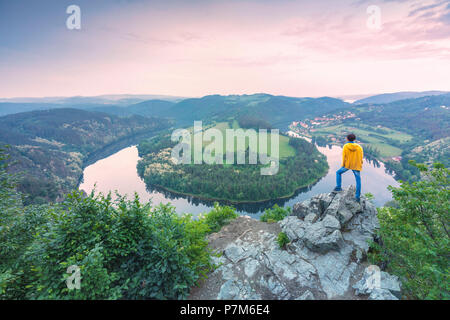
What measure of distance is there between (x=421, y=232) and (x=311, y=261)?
5.51 metres

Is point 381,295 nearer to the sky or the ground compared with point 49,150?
nearer to the ground

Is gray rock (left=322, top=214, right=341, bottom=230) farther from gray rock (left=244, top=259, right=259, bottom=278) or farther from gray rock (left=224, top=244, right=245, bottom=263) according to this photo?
gray rock (left=224, top=244, right=245, bottom=263)

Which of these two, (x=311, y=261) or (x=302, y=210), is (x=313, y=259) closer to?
(x=311, y=261)

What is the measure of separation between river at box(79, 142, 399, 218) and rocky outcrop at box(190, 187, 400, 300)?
4580 centimetres

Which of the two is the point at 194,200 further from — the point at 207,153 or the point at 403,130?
the point at 403,130

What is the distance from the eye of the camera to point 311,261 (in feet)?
38.7

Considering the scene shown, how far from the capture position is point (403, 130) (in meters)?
184

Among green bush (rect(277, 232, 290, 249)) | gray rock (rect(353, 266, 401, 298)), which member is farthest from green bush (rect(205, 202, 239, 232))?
gray rock (rect(353, 266, 401, 298))

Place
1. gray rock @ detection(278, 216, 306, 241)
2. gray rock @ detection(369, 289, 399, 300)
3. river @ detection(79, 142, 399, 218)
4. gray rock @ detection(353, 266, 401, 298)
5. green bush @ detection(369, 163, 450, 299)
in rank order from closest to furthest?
Result: 1. green bush @ detection(369, 163, 450, 299)
2. gray rock @ detection(369, 289, 399, 300)
3. gray rock @ detection(353, 266, 401, 298)
4. gray rock @ detection(278, 216, 306, 241)
5. river @ detection(79, 142, 399, 218)

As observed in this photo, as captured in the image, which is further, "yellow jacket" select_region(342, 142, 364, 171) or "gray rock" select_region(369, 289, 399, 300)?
"yellow jacket" select_region(342, 142, 364, 171)

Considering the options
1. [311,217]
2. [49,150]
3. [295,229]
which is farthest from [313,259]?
[49,150]

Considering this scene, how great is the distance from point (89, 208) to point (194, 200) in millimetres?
72684

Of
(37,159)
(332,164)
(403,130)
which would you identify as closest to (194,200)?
(332,164)

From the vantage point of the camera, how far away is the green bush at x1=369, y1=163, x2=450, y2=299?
8.20 meters
